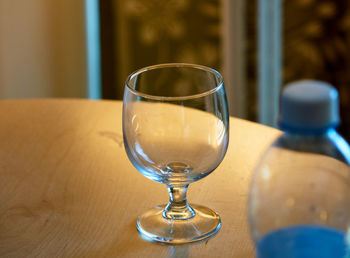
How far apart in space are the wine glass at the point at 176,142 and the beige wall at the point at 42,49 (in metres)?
1.41

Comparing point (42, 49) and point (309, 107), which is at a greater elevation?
point (309, 107)

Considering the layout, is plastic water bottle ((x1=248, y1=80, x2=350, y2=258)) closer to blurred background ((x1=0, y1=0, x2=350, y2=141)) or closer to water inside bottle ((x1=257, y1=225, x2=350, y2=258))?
water inside bottle ((x1=257, y1=225, x2=350, y2=258))

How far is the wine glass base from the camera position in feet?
1.76

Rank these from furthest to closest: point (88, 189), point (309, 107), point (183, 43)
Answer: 1. point (183, 43)
2. point (88, 189)
3. point (309, 107)

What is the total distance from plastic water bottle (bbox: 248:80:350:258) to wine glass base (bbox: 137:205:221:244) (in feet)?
0.52


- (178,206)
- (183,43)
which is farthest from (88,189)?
(183,43)

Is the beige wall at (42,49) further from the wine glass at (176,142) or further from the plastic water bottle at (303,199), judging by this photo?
the plastic water bottle at (303,199)

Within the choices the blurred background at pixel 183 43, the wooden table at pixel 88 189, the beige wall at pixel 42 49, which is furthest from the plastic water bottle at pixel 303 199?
the beige wall at pixel 42 49

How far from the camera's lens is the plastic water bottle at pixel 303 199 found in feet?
1.23

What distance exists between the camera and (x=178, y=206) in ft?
1.89

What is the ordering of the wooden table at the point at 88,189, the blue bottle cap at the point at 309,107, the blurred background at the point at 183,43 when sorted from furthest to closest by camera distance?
1. the blurred background at the point at 183,43
2. the wooden table at the point at 88,189
3. the blue bottle cap at the point at 309,107

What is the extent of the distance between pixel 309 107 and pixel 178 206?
264 millimetres

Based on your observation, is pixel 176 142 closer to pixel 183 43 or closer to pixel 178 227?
pixel 178 227

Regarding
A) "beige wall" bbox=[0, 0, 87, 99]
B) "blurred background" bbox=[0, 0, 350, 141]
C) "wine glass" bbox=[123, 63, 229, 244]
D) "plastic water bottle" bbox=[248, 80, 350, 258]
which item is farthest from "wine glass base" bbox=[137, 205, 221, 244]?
"beige wall" bbox=[0, 0, 87, 99]
